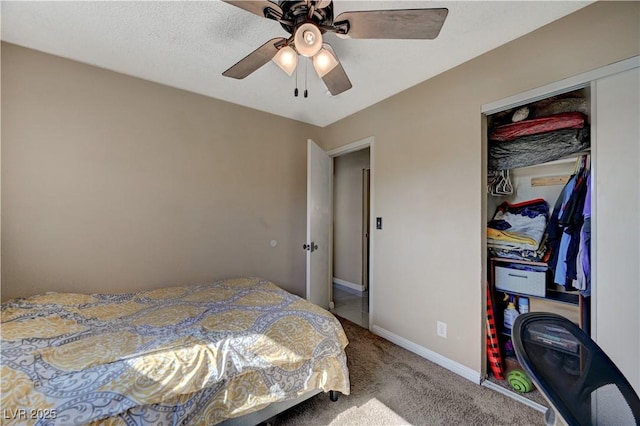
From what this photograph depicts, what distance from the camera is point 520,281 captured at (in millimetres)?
2064

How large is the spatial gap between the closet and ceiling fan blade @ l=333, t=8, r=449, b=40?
1020mm

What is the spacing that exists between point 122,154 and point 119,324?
4.82 feet

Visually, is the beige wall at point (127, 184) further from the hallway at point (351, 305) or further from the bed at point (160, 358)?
the hallway at point (351, 305)

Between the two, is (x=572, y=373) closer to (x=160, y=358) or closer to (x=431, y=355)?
(x=160, y=358)

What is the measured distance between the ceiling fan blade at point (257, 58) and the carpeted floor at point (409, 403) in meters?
2.17

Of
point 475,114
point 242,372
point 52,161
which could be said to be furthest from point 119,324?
point 475,114

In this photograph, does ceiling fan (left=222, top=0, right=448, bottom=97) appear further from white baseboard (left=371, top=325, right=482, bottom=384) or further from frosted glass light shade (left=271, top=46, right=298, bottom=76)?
white baseboard (left=371, top=325, right=482, bottom=384)

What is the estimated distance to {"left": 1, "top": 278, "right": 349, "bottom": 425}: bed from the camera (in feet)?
3.22

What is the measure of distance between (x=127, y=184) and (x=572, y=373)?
2.92 meters

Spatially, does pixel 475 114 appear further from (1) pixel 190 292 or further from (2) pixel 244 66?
(1) pixel 190 292

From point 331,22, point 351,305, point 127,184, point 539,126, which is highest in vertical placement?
point 331,22

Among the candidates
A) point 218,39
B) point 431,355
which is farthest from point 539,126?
point 218,39

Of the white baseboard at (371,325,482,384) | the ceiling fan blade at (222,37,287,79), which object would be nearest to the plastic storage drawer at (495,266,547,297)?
the white baseboard at (371,325,482,384)

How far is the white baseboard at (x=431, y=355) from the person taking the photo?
1947mm
